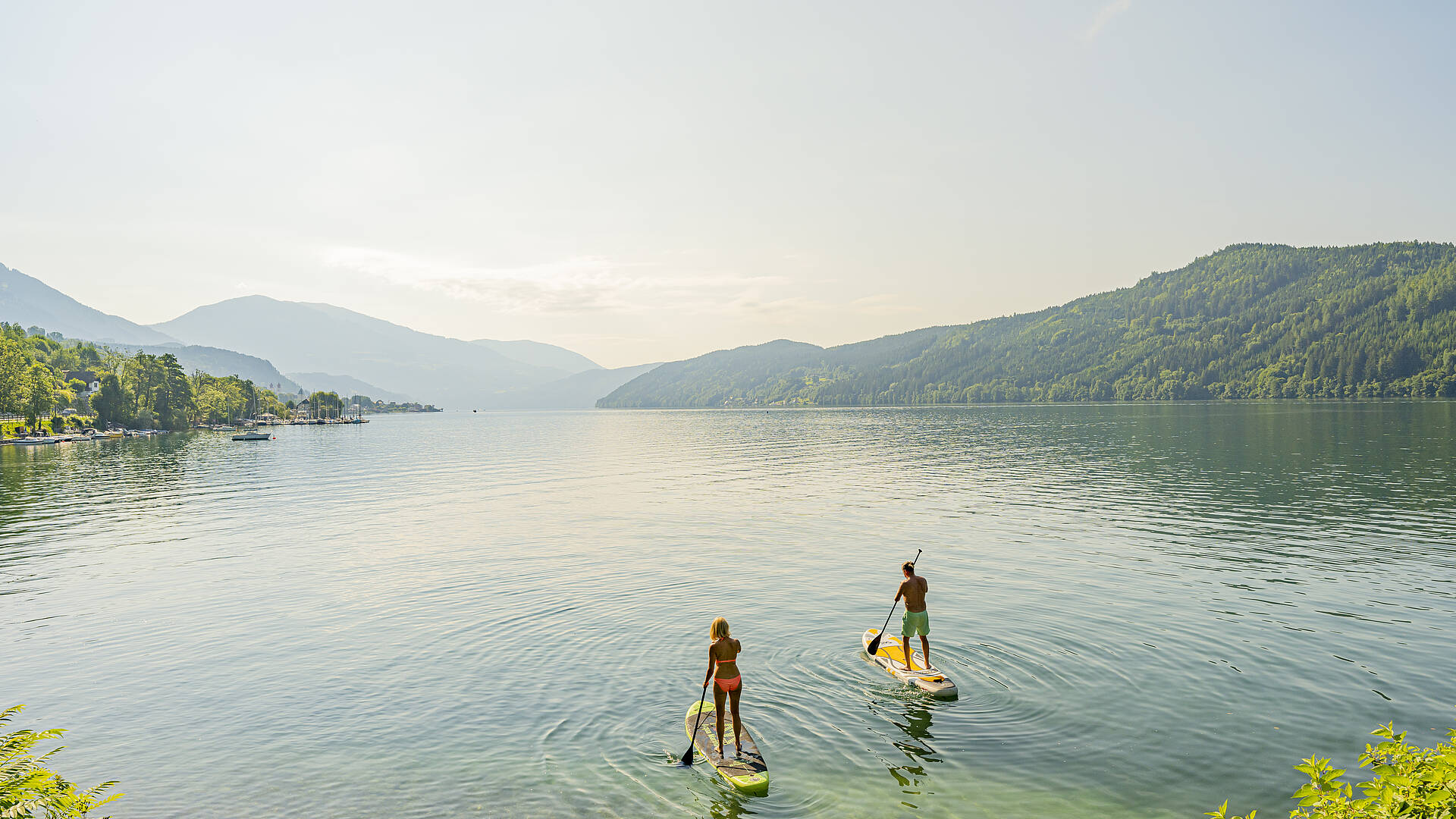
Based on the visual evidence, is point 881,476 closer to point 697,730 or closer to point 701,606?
point 701,606

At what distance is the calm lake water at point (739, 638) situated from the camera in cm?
1569

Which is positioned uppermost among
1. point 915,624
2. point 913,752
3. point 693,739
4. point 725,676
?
point 725,676

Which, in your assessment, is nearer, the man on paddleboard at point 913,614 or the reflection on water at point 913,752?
the reflection on water at point 913,752

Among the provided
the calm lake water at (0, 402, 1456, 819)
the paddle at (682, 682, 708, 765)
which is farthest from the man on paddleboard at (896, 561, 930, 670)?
the paddle at (682, 682, 708, 765)

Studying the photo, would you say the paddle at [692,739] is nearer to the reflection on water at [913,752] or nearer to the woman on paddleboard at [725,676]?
the woman on paddleboard at [725,676]

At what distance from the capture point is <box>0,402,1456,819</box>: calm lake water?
15.7m

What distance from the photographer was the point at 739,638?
24.9 metres

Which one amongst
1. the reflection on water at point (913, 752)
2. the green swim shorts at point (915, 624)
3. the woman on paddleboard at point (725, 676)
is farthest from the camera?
the green swim shorts at point (915, 624)

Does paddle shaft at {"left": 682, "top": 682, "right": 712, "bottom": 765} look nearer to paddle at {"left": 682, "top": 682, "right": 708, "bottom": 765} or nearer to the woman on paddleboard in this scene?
paddle at {"left": 682, "top": 682, "right": 708, "bottom": 765}

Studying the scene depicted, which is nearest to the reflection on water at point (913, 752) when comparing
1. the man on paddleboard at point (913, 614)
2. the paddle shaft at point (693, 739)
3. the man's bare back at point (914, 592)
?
the man on paddleboard at point (913, 614)

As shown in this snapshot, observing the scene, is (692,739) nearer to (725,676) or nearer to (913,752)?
(725,676)

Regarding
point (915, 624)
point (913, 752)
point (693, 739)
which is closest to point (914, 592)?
point (915, 624)

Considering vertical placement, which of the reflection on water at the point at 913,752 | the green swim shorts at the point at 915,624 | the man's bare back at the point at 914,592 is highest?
the man's bare back at the point at 914,592

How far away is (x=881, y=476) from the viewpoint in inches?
2899
